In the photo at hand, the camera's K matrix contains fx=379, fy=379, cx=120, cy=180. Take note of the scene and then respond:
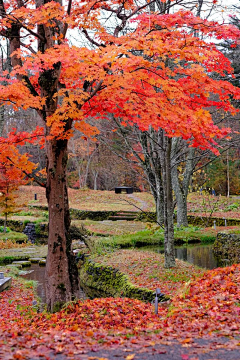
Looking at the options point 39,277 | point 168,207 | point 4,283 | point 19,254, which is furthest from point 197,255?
point 4,283

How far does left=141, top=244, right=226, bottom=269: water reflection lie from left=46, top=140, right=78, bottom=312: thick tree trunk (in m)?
5.97

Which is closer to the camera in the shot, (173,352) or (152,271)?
(173,352)

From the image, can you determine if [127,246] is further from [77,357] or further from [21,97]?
[77,357]

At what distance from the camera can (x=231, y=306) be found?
194 inches

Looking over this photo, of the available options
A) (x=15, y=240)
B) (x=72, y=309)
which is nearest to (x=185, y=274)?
(x=72, y=309)

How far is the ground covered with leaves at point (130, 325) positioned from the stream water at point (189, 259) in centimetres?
296

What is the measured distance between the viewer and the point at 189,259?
1283cm

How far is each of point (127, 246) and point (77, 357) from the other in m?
10.9

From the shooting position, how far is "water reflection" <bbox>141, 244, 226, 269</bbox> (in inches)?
480

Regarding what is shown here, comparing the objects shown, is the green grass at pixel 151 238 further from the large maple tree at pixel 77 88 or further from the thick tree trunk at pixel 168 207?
the large maple tree at pixel 77 88

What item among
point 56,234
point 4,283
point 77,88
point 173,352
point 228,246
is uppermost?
point 77,88

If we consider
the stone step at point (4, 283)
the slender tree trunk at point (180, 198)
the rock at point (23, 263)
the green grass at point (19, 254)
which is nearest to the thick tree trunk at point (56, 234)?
the stone step at point (4, 283)

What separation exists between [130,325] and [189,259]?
26.5ft

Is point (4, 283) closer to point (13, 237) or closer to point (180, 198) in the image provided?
point (13, 237)
